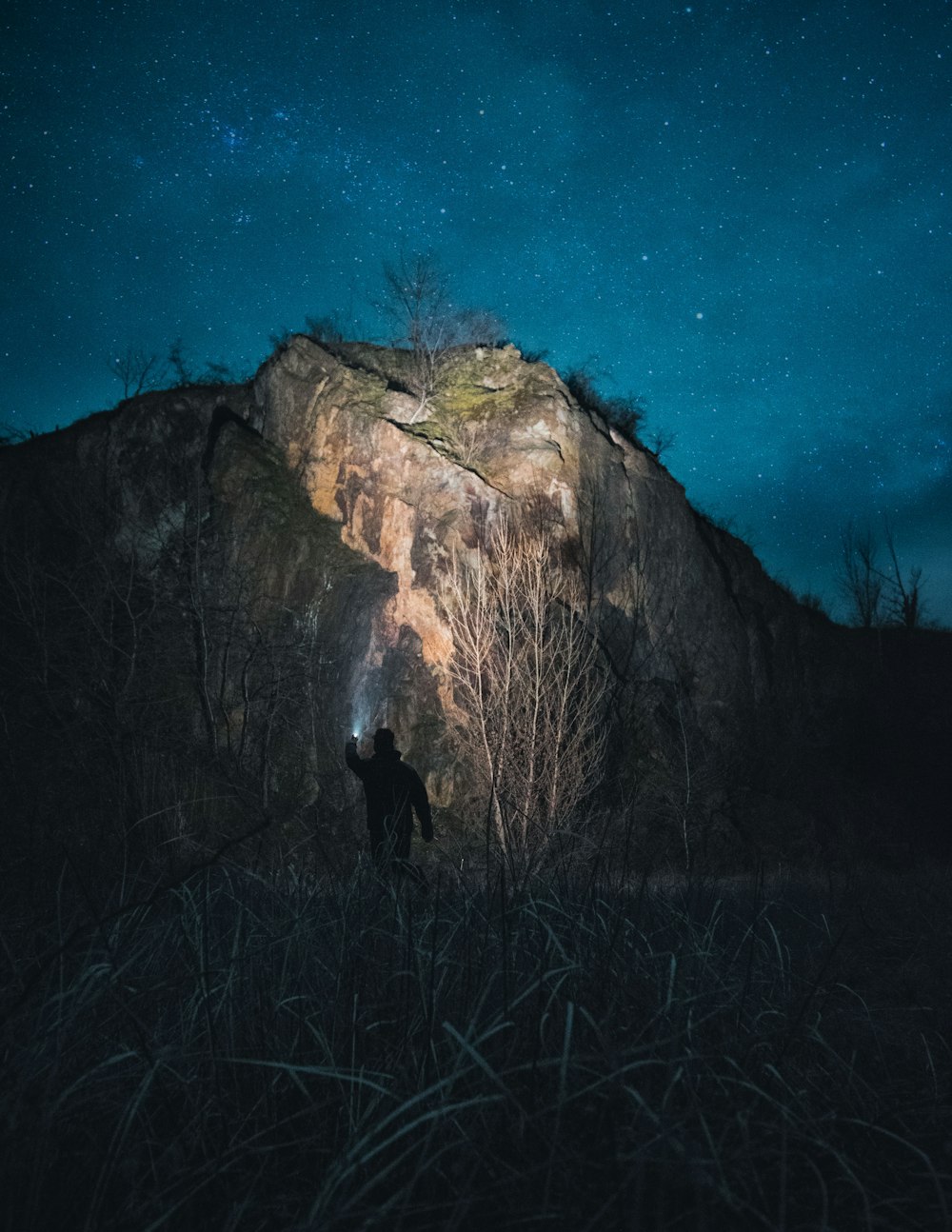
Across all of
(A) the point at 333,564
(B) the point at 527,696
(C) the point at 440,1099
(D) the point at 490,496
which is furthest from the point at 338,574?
(C) the point at 440,1099

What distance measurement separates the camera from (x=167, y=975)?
2352mm

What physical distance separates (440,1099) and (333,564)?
1808 cm

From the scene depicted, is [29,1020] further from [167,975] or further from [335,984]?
[335,984]

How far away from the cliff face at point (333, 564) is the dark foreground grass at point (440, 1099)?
1275 cm

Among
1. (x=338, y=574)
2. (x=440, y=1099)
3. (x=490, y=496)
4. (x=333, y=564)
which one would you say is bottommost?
(x=440, y=1099)

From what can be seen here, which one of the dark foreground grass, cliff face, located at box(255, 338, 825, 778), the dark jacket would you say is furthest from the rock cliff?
the dark foreground grass

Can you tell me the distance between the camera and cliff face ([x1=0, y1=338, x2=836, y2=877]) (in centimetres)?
1697

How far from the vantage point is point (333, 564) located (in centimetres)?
1891

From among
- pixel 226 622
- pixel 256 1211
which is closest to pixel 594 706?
pixel 226 622

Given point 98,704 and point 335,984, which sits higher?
point 98,704

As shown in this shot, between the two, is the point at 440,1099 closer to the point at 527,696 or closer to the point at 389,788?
the point at 389,788

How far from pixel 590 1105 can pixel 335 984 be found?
1.03 meters

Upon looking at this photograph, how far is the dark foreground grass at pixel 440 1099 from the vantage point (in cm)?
126

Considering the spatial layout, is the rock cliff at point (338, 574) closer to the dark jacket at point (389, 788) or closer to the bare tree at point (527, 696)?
the bare tree at point (527, 696)
